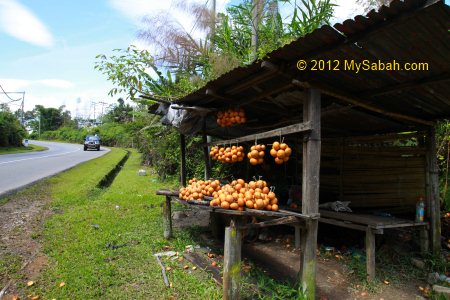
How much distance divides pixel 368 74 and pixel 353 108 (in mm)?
1207

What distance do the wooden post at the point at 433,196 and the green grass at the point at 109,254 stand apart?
3.79 metres

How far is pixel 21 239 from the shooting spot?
201 inches

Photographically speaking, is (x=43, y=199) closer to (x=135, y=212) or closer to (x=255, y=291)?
(x=135, y=212)

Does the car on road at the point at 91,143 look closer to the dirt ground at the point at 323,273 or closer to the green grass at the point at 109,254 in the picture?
the green grass at the point at 109,254

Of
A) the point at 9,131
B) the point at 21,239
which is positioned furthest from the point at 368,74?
the point at 9,131

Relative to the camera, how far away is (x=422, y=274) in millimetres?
4426

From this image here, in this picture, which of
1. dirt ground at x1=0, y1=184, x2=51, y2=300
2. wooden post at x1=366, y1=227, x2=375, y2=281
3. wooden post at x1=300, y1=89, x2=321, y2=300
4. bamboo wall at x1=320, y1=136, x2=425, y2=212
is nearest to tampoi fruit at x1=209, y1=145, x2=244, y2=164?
wooden post at x1=300, y1=89, x2=321, y2=300

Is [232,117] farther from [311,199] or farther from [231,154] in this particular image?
[311,199]

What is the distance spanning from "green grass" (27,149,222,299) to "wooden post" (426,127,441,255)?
3793 millimetres

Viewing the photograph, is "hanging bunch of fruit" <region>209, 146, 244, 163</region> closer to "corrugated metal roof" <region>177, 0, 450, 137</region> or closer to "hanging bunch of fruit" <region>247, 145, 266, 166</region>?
"hanging bunch of fruit" <region>247, 145, 266, 166</region>

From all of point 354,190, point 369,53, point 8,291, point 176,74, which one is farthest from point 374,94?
point 176,74

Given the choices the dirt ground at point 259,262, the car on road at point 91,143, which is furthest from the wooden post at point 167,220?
the car on road at point 91,143

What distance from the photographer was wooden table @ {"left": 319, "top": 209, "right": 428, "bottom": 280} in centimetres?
415

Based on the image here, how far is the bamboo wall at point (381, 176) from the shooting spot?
5453 millimetres
